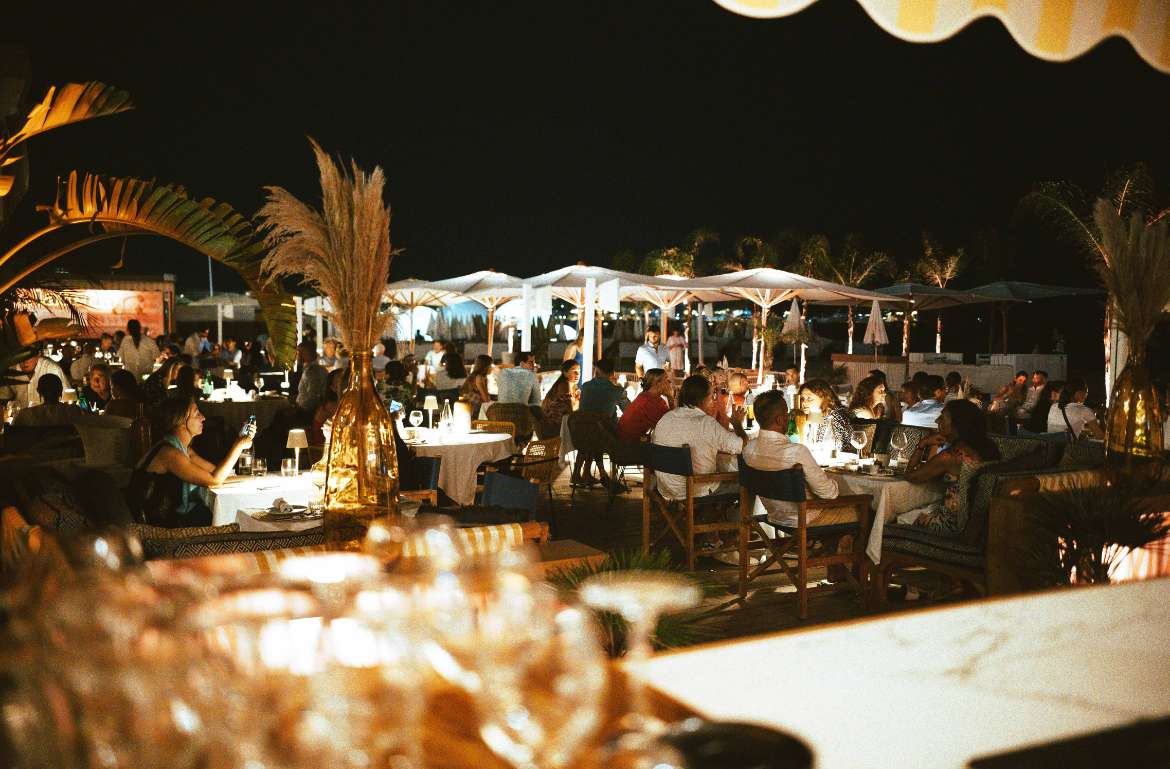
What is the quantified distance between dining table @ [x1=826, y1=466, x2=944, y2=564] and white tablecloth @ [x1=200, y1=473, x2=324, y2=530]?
354 centimetres

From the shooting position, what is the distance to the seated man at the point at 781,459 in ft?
19.8

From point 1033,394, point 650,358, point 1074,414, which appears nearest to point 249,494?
point 1074,414

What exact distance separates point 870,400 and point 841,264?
26198 mm

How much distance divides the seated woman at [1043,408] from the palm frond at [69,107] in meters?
8.56

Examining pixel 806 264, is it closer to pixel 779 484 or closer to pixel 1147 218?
pixel 1147 218

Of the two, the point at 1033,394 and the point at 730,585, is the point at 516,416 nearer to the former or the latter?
the point at 730,585

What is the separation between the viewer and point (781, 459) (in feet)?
20.1

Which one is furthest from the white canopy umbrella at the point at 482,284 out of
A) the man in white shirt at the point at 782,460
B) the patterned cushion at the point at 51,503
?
the patterned cushion at the point at 51,503

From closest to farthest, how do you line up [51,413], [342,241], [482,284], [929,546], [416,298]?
1. [342,241]
2. [929,546]
3. [51,413]
4. [482,284]
5. [416,298]

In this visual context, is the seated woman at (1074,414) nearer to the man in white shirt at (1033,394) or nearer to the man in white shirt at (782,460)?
the man in white shirt at (1033,394)

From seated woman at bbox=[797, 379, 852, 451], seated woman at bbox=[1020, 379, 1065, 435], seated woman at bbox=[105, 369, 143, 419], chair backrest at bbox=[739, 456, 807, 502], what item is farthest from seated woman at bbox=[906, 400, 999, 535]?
seated woman at bbox=[105, 369, 143, 419]

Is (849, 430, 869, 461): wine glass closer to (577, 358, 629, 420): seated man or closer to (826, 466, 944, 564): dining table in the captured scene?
(826, 466, 944, 564): dining table

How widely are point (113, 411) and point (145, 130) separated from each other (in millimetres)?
4395

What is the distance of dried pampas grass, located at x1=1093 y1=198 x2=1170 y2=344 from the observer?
5.10m
